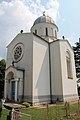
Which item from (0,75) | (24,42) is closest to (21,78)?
(24,42)

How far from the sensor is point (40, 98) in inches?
717

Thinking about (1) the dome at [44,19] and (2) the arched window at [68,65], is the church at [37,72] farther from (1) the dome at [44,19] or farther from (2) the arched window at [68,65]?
(1) the dome at [44,19]

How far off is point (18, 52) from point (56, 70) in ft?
19.7

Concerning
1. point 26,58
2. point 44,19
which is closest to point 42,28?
point 44,19

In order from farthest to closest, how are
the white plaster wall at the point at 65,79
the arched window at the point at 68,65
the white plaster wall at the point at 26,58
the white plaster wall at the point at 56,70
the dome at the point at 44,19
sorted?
1. the dome at the point at 44,19
2. the arched window at the point at 68,65
3. the white plaster wall at the point at 65,79
4. the white plaster wall at the point at 56,70
5. the white plaster wall at the point at 26,58

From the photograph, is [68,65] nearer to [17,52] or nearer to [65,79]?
[65,79]

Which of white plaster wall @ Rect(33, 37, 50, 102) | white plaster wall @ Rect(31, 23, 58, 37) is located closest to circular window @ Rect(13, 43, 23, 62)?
white plaster wall @ Rect(33, 37, 50, 102)

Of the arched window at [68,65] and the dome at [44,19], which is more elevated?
the dome at [44,19]

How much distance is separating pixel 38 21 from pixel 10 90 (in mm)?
13868

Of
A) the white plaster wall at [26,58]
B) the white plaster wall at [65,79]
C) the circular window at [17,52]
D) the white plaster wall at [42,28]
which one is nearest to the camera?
the white plaster wall at [26,58]

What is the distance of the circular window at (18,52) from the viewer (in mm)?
20300

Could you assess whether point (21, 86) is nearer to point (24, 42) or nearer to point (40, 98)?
point (40, 98)

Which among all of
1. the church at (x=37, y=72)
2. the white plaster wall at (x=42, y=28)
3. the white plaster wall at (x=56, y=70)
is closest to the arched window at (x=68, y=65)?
the church at (x=37, y=72)

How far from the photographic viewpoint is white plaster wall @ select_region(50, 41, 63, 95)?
1982 centimetres
